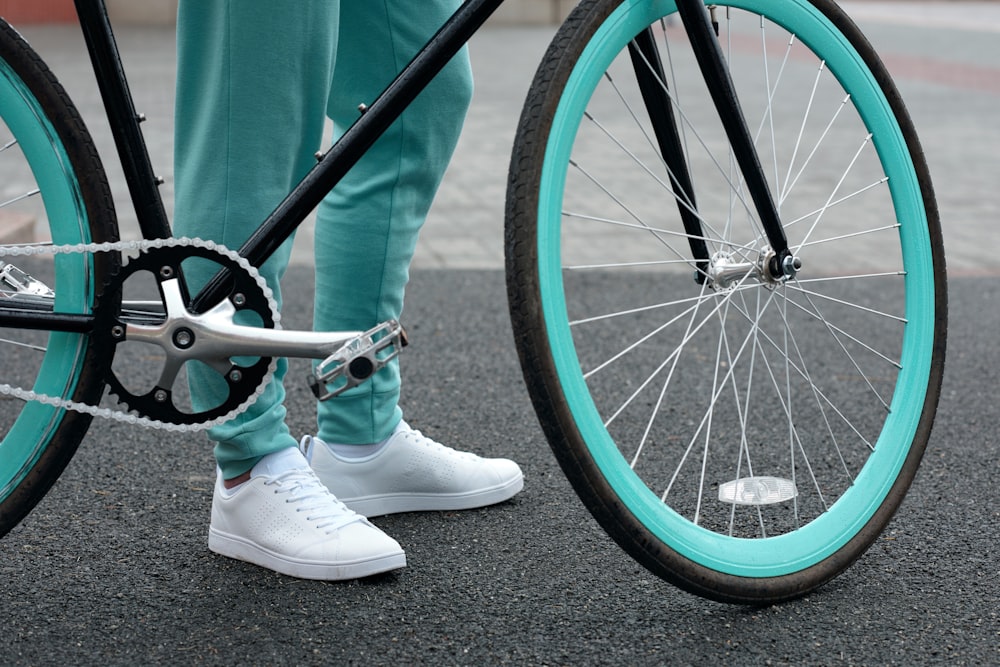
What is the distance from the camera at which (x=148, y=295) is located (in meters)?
1.93

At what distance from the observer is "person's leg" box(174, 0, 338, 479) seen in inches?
66.0

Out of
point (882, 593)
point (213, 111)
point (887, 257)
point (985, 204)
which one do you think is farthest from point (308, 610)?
point (985, 204)

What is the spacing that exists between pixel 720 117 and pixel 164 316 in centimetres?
82

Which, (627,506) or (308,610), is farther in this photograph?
(308,610)

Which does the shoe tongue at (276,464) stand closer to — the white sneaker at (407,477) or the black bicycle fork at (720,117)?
the white sneaker at (407,477)

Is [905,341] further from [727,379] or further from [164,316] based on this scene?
[164,316]

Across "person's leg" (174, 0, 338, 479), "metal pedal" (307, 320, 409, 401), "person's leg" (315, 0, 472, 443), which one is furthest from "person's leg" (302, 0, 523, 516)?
"metal pedal" (307, 320, 409, 401)

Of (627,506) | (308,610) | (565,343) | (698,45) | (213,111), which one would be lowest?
(308,610)

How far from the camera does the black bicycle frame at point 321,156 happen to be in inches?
62.6

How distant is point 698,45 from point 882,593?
0.84 metres

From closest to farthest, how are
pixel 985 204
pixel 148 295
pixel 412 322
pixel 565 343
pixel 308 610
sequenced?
pixel 565 343 < pixel 308 610 < pixel 148 295 < pixel 412 322 < pixel 985 204

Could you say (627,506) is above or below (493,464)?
above

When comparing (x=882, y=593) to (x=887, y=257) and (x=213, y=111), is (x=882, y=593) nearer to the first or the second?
(x=213, y=111)

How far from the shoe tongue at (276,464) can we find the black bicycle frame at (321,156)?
1.15 ft
